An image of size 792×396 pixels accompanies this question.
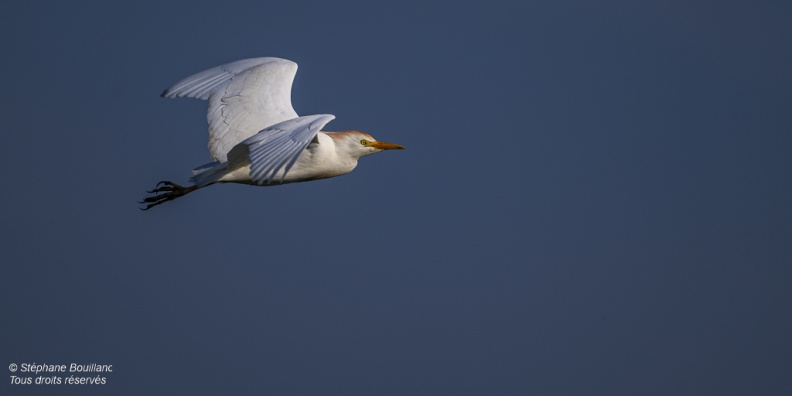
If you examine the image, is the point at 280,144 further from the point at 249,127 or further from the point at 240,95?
the point at 240,95

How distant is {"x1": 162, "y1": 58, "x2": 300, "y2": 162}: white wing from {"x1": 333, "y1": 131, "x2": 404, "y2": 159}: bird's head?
80 cm

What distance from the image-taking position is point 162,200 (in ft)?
52.5

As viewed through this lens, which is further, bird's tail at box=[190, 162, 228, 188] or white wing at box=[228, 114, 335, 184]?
bird's tail at box=[190, 162, 228, 188]

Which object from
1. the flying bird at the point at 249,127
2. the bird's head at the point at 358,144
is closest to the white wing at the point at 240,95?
the flying bird at the point at 249,127

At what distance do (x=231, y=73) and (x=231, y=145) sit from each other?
1.76 m

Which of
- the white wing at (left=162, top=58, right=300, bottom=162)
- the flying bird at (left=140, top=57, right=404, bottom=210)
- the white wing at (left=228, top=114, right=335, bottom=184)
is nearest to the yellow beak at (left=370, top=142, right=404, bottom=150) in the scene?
the flying bird at (left=140, top=57, right=404, bottom=210)

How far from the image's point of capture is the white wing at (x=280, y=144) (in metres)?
12.0

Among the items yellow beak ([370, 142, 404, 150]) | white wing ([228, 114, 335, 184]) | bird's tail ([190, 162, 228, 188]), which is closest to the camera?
white wing ([228, 114, 335, 184])

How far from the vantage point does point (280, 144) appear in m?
12.4

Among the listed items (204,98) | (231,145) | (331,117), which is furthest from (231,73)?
(331,117)

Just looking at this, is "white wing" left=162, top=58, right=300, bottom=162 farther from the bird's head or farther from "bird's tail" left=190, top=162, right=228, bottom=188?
the bird's head

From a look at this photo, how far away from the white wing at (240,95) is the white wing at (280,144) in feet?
5.85

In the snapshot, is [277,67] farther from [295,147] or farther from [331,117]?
[295,147]

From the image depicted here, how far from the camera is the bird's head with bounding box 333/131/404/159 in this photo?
50.1 feet
